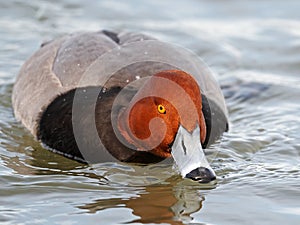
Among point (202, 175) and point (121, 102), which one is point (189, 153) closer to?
point (202, 175)

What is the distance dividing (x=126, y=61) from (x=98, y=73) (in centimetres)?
23

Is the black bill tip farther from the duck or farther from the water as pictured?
the water

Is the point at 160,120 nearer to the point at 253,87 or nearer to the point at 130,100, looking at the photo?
the point at 130,100

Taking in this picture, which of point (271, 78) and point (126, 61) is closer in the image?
point (126, 61)

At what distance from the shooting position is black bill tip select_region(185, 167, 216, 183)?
475 centimetres

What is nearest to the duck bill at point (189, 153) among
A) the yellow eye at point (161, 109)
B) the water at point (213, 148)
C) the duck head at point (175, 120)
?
the duck head at point (175, 120)

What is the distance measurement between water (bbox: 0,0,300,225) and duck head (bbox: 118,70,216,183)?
10.3 inches

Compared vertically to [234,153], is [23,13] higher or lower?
higher

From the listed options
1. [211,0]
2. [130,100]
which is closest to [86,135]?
[130,100]

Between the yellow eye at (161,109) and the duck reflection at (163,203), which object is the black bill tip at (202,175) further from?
the yellow eye at (161,109)

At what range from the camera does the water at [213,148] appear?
4840 mm

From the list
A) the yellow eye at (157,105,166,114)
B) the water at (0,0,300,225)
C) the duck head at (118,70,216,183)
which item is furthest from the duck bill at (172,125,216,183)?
the water at (0,0,300,225)

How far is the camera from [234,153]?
5.94m

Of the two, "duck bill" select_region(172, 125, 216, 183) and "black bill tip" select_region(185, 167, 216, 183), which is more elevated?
"duck bill" select_region(172, 125, 216, 183)
